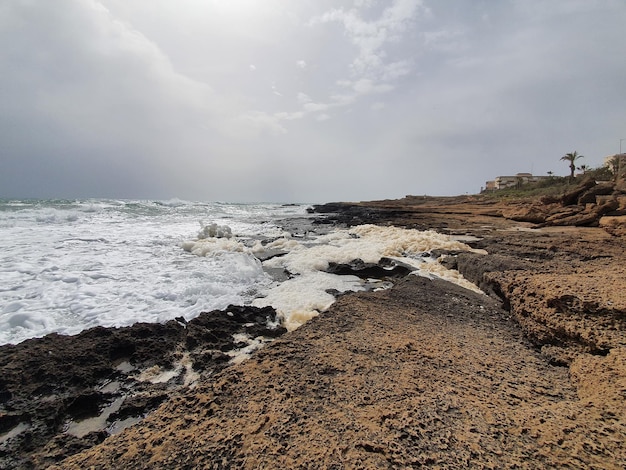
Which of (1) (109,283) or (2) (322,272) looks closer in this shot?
(1) (109,283)

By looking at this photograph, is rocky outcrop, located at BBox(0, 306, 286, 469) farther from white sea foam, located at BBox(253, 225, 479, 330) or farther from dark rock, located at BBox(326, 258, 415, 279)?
dark rock, located at BBox(326, 258, 415, 279)

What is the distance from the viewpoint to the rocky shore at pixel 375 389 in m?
1.44

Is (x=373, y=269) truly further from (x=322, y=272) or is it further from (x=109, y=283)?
(x=109, y=283)

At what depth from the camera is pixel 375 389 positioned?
6.22ft

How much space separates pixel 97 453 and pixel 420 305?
3332mm

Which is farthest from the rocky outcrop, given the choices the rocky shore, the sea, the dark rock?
the dark rock

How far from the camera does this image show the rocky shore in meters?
1.44

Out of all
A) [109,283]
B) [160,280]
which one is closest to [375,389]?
[160,280]

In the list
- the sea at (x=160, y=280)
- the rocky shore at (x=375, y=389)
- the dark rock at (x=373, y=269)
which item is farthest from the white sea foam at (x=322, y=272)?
the rocky shore at (x=375, y=389)

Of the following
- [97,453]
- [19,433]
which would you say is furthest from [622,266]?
[19,433]

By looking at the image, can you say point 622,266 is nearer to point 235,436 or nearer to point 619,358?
point 619,358

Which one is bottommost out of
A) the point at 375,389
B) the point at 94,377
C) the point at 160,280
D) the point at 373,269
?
the point at 94,377

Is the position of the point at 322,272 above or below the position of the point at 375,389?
below

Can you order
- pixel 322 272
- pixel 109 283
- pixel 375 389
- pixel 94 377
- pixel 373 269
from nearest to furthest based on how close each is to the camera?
pixel 375 389, pixel 94 377, pixel 109 283, pixel 373 269, pixel 322 272
